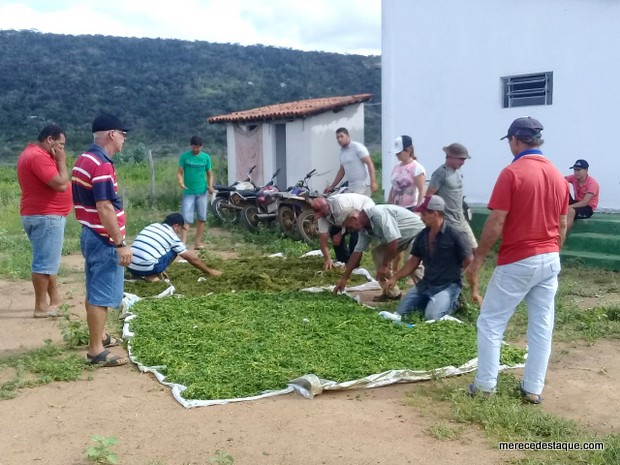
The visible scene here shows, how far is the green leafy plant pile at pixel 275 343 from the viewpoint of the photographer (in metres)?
5.22

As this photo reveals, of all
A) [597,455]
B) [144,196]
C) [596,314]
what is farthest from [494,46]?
[144,196]

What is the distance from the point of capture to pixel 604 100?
10.7 metres

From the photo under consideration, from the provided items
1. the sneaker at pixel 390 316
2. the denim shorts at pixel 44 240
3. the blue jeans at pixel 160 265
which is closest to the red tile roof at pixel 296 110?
the blue jeans at pixel 160 265

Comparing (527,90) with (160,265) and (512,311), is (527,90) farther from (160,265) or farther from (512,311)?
(512,311)

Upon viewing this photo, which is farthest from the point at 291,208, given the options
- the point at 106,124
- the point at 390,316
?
the point at 106,124

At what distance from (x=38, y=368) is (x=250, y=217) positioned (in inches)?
316

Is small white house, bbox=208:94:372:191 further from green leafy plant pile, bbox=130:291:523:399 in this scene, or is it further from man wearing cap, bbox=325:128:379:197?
green leafy plant pile, bbox=130:291:523:399

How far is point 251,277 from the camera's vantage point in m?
8.51

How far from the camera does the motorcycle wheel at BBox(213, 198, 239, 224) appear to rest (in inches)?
559

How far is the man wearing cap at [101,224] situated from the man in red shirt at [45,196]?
1548 millimetres

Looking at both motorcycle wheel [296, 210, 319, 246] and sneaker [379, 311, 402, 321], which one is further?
motorcycle wheel [296, 210, 319, 246]

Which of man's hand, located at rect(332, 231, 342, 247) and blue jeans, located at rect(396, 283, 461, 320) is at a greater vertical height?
man's hand, located at rect(332, 231, 342, 247)

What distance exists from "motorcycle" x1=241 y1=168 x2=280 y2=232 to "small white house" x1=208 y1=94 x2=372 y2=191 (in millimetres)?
2621

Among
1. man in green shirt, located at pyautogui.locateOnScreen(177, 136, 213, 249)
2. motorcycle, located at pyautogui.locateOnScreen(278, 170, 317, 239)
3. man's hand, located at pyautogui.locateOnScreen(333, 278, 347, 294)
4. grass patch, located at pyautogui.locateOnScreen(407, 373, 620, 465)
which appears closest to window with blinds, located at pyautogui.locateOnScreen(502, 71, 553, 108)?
motorcycle, located at pyautogui.locateOnScreen(278, 170, 317, 239)
